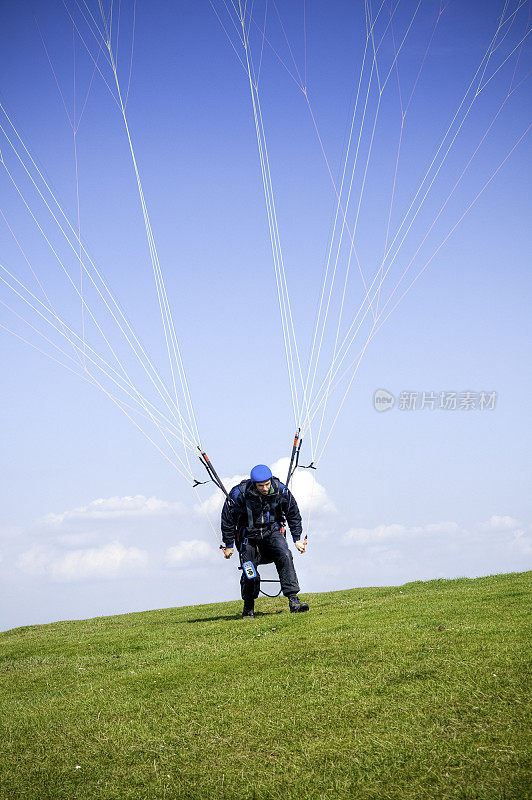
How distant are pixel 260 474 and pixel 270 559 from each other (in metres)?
2.34

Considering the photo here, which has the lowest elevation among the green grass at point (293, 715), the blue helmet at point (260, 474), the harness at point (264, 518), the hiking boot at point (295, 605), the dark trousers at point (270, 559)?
the green grass at point (293, 715)

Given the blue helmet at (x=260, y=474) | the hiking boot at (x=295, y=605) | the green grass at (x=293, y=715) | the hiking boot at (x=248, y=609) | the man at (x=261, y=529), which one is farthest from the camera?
the hiking boot at (x=248, y=609)

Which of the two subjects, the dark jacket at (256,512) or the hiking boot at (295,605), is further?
the dark jacket at (256,512)

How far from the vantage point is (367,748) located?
23.4ft

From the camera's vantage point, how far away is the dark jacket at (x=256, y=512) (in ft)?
53.1

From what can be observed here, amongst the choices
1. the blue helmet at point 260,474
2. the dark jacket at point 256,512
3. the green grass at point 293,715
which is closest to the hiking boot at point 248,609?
the dark jacket at point 256,512

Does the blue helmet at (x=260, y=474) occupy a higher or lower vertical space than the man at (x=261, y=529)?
higher

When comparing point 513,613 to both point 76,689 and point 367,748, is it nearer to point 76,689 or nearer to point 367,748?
point 367,748

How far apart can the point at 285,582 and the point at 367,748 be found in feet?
29.8

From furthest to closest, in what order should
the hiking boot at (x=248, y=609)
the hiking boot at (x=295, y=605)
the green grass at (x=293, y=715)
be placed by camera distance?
1. the hiking boot at (x=248, y=609)
2. the hiking boot at (x=295, y=605)
3. the green grass at (x=293, y=715)

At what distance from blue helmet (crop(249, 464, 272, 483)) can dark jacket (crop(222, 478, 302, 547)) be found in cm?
36

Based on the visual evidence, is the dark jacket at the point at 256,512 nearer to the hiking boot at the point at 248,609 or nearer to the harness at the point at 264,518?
the harness at the point at 264,518

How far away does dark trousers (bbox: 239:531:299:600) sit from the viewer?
16141mm

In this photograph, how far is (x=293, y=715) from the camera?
827 centimetres
